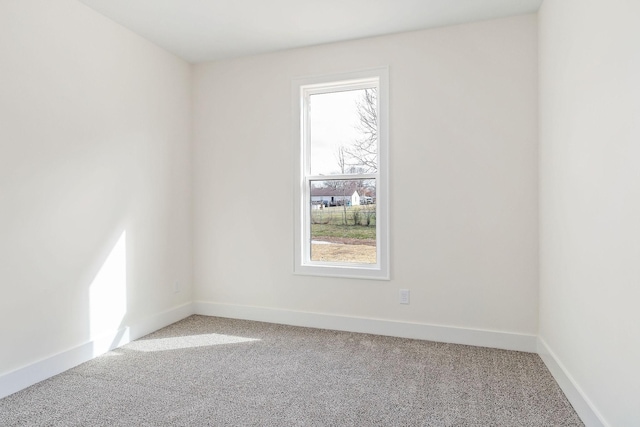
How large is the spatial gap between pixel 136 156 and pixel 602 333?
11.1ft

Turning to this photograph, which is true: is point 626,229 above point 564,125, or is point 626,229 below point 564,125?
below

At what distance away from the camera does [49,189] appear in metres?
2.45

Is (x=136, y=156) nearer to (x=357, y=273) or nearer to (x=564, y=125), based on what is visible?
(x=357, y=273)

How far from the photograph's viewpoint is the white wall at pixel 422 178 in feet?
9.50

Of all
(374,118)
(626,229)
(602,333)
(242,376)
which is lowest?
(242,376)

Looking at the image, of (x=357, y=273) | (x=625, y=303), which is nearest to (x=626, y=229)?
(x=625, y=303)

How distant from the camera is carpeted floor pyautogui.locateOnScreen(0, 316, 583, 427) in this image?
6.50 feet

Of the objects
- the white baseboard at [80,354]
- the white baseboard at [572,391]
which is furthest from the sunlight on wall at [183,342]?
the white baseboard at [572,391]

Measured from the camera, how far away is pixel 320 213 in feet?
11.7

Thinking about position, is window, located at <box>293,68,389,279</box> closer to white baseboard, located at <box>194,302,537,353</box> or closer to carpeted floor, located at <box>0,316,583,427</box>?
white baseboard, located at <box>194,302,537,353</box>

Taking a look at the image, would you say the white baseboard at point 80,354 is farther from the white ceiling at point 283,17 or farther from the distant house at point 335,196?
the white ceiling at point 283,17

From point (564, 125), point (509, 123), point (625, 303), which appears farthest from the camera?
point (509, 123)

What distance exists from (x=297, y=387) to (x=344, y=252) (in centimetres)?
142

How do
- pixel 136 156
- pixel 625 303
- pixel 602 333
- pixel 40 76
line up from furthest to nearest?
pixel 136 156 → pixel 40 76 → pixel 602 333 → pixel 625 303
